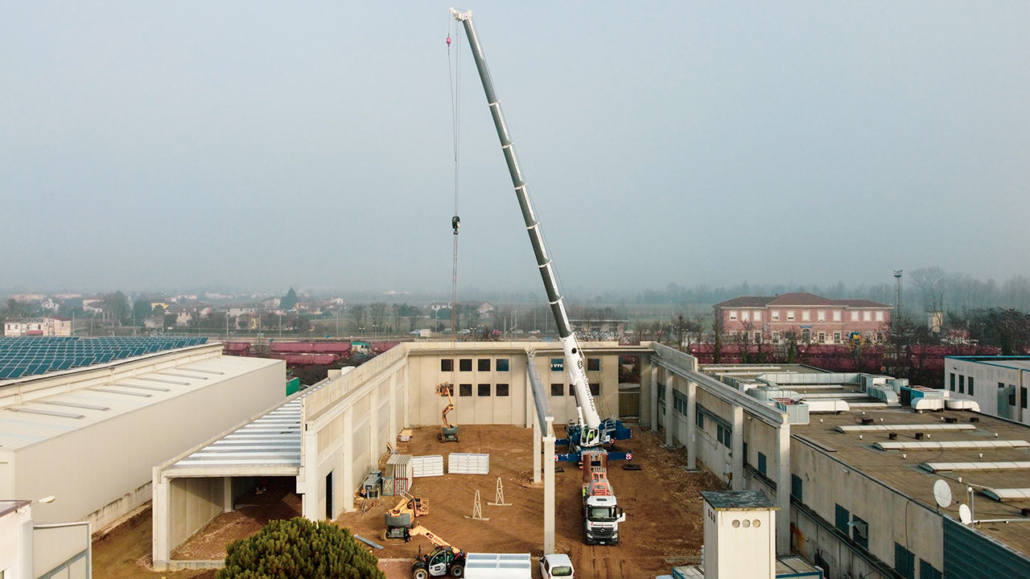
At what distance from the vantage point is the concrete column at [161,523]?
1670 cm

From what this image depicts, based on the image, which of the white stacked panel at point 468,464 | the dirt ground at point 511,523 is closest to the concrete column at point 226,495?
the dirt ground at point 511,523

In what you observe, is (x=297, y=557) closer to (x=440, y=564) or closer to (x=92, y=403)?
(x=440, y=564)

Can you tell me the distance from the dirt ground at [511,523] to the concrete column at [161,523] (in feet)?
1.30

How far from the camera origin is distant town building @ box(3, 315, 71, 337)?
94.3 meters

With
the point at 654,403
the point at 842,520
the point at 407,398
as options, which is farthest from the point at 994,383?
the point at 407,398

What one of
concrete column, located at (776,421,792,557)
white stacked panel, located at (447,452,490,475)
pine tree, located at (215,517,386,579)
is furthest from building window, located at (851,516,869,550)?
white stacked panel, located at (447,452,490,475)

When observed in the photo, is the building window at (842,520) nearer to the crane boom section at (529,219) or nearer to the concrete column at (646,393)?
the crane boom section at (529,219)

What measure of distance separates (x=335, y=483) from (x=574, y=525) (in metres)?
8.25

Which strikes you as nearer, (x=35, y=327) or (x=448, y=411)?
(x=448, y=411)

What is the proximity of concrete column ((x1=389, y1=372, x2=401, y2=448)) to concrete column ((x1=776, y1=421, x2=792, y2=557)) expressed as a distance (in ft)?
62.7

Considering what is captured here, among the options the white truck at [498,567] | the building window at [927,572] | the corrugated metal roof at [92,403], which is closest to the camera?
the building window at [927,572]

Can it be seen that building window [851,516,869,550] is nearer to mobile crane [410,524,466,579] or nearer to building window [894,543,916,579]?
building window [894,543,916,579]

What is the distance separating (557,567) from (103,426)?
50.4ft

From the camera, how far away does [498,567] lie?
51.7ft
